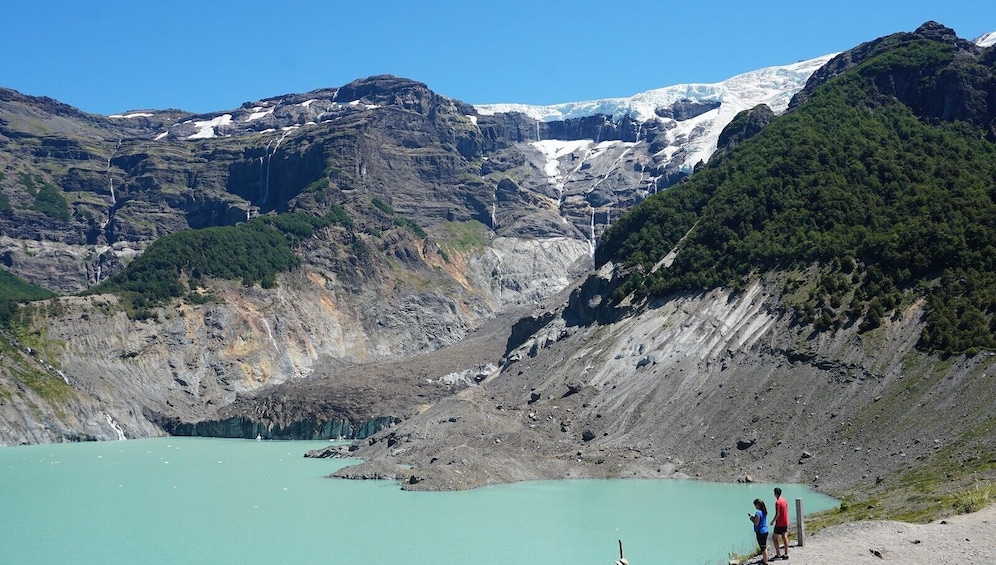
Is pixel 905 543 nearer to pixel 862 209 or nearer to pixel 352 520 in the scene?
pixel 352 520

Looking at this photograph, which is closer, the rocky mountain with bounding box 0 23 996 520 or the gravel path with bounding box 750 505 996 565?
the gravel path with bounding box 750 505 996 565

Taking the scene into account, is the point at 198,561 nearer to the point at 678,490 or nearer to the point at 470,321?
the point at 678,490

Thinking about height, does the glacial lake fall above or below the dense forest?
below

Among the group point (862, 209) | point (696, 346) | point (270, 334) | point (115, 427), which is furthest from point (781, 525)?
point (270, 334)

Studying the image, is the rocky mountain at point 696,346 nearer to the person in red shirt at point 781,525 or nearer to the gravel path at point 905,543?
the gravel path at point 905,543

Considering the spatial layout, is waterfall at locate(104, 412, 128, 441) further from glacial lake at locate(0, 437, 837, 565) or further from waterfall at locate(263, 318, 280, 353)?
glacial lake at locate(0, 437, 837, 565)

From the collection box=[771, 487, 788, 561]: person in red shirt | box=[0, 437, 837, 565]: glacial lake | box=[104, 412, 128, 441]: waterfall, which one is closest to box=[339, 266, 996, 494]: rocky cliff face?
box=[0, 437, 837, 565]: glacial lake

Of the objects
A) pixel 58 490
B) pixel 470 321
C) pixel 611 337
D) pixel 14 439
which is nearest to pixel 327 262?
pixel 470 321
